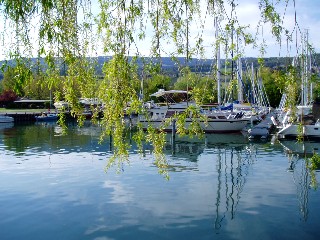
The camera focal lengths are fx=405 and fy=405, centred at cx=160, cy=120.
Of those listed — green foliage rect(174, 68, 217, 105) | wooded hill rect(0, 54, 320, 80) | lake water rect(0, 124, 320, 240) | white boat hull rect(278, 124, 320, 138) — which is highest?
wooded hill rect(0, 54, 320, 80)

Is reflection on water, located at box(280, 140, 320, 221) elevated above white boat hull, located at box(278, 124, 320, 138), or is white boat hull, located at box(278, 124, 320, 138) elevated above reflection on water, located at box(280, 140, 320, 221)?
white boat hull, located at box(278, 124, 320, 138)

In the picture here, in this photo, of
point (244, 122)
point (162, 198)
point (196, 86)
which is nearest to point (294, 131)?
point (244, 122)

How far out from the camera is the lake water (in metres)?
13.2

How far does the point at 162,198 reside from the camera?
16.9 m

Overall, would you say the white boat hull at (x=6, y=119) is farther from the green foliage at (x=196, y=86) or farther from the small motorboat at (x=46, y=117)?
the green foliage at (x=196, y=86)

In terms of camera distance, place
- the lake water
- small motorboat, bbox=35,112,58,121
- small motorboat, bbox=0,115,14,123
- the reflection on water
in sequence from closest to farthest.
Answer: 1. the lake water
2. the reflection on water
3. small motorboat, bbox=0,115,14,123
4. small motorboat, bbox=35,112,58,121

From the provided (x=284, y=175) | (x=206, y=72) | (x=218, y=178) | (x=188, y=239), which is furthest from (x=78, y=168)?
(x=206, y=72)

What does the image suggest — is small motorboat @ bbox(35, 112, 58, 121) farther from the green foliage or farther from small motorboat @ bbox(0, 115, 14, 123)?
the green foliage

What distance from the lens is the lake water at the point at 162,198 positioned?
43.2 ft

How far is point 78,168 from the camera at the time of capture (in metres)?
25.0

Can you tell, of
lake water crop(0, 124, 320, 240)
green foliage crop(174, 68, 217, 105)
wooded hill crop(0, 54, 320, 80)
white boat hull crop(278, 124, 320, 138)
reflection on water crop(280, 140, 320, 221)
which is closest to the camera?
wooded hill crop(0, 54, 320, 80)

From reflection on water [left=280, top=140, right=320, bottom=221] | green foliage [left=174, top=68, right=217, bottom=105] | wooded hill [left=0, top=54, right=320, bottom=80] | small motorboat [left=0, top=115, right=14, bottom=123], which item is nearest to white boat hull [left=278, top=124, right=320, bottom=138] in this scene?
reflection on water [left=280, top=140, right=320, bottom=221]

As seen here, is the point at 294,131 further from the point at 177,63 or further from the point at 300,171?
the point at 177,63

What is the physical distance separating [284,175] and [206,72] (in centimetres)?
1747
